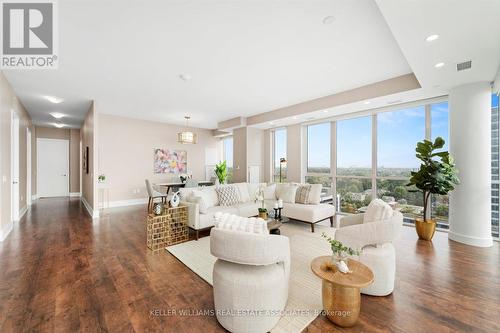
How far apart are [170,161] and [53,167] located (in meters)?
4.74

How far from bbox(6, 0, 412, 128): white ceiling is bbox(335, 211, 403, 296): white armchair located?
2.25 metres

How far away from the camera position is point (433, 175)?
3598 millimetres

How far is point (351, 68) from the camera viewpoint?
3504mm

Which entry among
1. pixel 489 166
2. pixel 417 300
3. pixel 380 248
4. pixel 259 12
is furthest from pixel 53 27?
pixel 489 166

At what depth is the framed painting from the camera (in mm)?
7730

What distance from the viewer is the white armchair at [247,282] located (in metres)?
1.57

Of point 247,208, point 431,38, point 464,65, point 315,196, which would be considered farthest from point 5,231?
point 464,65

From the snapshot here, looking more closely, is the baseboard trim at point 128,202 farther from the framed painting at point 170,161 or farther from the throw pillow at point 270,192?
the throw pillow at point 270,192

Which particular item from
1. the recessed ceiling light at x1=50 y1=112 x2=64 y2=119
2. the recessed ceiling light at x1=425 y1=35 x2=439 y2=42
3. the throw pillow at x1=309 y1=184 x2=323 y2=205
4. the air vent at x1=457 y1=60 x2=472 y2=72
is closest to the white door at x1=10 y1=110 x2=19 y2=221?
the recessed ceiling light at x1=50 y1=112 x2=64 y2=119

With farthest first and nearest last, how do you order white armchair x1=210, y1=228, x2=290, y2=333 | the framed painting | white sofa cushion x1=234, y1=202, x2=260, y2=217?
the framed painting < white sofa cushion x1=234, y1=202, x2=260, y2=217 < white armchair x1=210, y1=228, x2=290, y2=333

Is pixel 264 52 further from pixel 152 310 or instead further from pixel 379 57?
pixel 152 310

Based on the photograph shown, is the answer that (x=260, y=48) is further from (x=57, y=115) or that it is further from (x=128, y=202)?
(x=57, y=115)

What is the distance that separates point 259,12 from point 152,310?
3111 mm

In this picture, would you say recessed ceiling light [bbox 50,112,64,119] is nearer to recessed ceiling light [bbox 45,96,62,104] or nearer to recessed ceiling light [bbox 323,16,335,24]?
recessed ceiling light [bbox 45,96,62,104]
